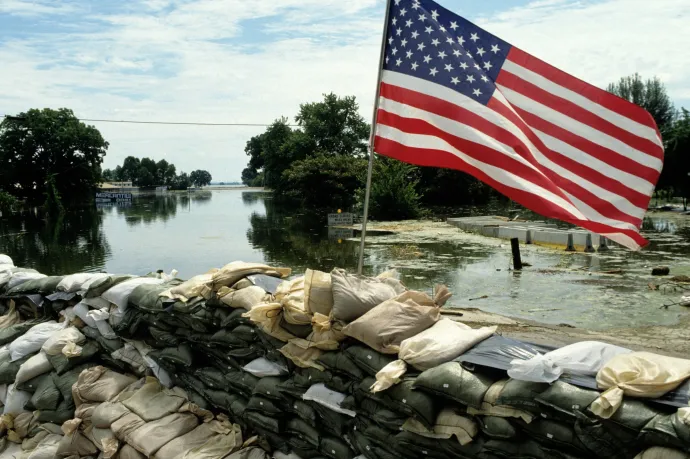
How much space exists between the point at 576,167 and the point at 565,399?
1862 millimetres

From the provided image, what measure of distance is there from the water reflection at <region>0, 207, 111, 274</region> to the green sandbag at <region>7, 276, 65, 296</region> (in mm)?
14819

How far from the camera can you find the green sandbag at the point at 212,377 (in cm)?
477

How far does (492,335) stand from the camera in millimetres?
3758

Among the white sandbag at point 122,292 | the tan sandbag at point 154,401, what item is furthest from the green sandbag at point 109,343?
the tan sandbag at point 154,401

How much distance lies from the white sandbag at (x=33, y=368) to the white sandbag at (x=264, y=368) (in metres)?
2.57

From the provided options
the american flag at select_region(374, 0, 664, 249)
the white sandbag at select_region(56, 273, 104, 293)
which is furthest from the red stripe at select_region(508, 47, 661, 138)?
the white sandbag at select_region(56, 273, 104, 293)

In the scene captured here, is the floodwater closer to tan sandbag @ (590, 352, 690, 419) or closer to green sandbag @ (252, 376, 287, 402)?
Result: green sandbag @ (252, 376, 287, 402)

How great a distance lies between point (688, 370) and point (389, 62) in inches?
115

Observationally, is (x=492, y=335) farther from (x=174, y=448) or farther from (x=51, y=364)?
(x=51, y=364)

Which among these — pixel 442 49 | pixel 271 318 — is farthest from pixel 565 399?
pixel 442 49

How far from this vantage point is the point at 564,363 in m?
3.07

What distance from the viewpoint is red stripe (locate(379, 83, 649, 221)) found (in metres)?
3.93

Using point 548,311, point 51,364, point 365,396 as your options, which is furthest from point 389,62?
point 548,311

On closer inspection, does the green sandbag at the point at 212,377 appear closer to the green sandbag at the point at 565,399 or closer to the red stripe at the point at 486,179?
the red stripe at the point at 486,179
